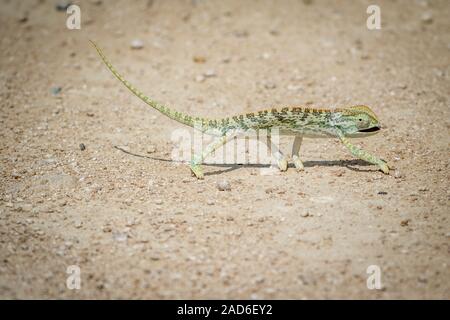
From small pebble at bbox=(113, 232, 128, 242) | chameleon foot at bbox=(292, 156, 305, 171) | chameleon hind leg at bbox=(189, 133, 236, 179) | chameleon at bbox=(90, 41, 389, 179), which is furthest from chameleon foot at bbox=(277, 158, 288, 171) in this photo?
small pebble at bbox=(113, 232, 128, 242)

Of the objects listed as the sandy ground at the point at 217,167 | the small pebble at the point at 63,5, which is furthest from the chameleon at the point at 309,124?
the small pebble at the point at 63,5

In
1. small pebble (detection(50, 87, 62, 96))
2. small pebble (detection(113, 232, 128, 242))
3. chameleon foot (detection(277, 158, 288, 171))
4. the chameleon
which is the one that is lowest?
small pebble (detection(113, 232, 128, 242))

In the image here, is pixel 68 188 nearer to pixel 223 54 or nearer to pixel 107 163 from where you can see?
pixel 107 163

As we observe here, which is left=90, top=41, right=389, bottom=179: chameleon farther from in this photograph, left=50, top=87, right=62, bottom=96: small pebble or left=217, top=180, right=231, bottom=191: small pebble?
left=50, top=87, right=62, bottom=96: small pebble

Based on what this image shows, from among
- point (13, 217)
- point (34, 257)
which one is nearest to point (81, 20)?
point (13, 217)

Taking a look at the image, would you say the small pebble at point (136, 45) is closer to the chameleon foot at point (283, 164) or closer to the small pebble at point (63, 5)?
the small pebble at point (63, 5)

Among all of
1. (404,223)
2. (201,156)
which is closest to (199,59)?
(201,156)
